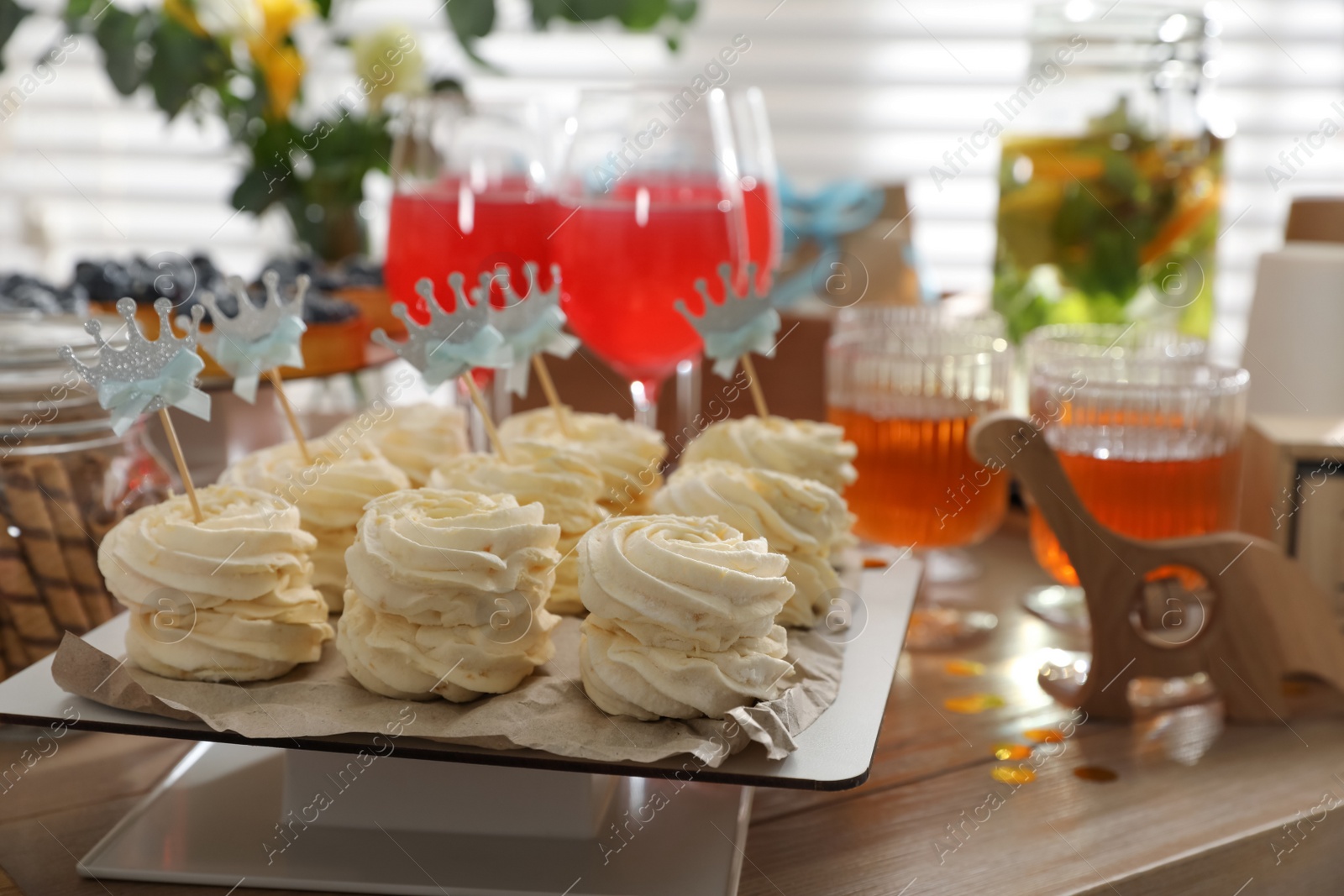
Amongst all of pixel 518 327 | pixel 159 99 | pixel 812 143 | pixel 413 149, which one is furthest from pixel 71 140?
pixel 518 327

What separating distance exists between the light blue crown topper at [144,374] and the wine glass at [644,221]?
1.54 feet

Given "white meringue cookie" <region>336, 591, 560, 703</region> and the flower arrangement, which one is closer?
"white meringue cookie" <region>336, 591, 560, 703</region>

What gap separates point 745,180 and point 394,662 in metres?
0.76

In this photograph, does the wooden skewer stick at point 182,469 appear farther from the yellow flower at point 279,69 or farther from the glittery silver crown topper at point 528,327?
the yellow flower at point 279,69

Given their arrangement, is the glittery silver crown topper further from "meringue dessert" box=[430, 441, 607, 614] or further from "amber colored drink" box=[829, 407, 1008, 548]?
"amber colored drink" box=[829, 407, 1008, 548]

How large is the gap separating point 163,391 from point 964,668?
598 mm

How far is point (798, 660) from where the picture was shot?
762 millimetres

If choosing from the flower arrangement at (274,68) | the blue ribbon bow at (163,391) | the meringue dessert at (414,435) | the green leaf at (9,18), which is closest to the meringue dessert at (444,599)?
the blue ribbon bow at (163,391)

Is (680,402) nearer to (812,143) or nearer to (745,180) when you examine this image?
(745,180)

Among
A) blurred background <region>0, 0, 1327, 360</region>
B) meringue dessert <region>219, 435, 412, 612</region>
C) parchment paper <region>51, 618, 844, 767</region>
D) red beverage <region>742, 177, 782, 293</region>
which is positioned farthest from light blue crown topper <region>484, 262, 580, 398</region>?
blurred background <region>0, 0, 1327, 360</region>

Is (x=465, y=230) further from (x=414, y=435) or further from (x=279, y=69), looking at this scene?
(x=279, y=69)

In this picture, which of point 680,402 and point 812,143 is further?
point 812,143

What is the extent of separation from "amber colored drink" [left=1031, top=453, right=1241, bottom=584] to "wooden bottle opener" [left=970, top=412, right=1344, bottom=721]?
2.4 inches

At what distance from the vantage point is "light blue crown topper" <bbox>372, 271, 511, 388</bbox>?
2.62ft
